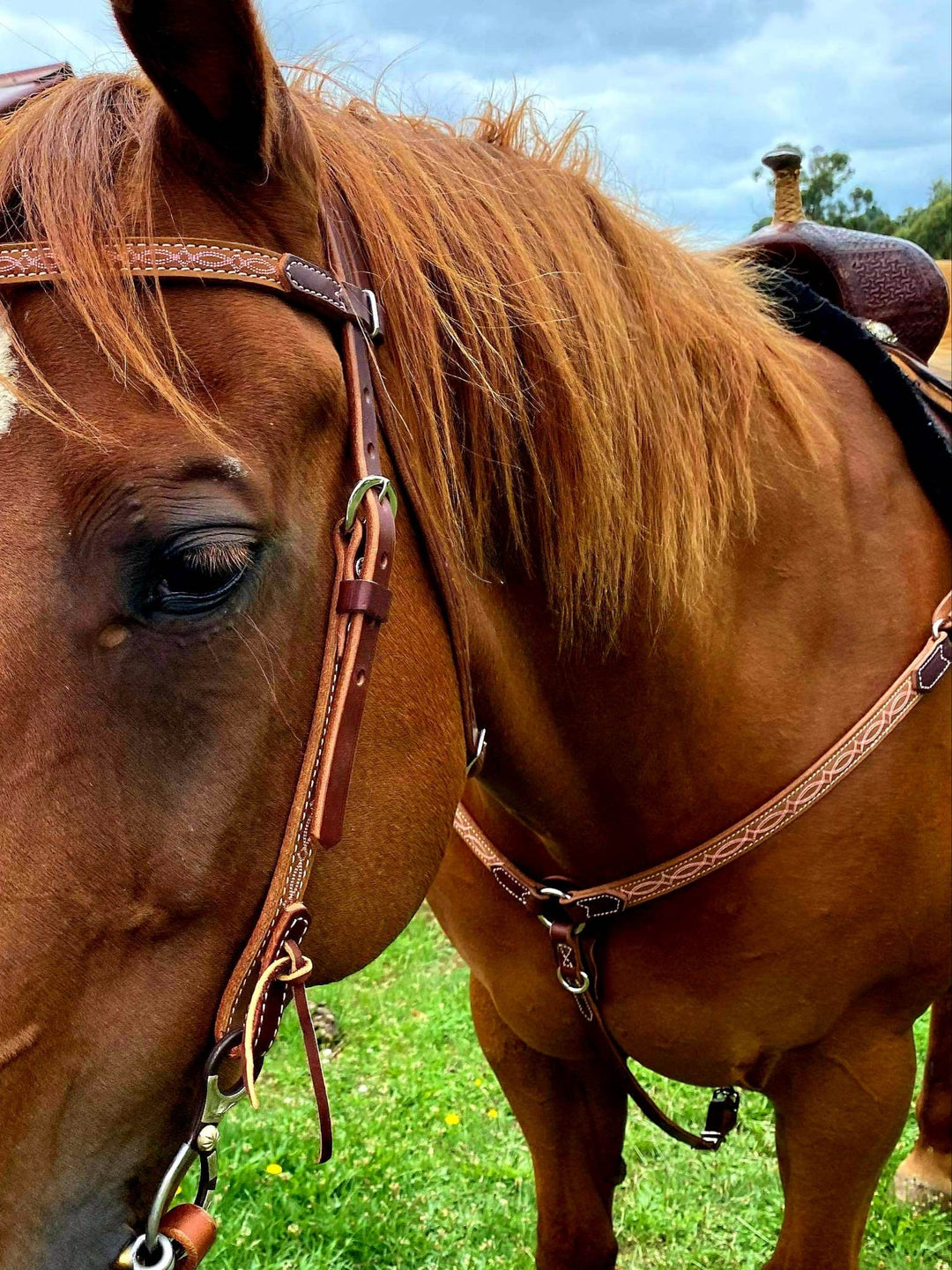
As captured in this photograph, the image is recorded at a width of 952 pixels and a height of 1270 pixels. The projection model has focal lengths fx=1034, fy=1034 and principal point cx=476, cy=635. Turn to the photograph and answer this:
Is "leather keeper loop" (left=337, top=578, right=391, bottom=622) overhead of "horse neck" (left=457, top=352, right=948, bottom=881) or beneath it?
overhead

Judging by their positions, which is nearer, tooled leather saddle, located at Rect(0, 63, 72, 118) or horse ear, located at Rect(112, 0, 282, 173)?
horse ear, located at Rect(112, 0, 282, 173)

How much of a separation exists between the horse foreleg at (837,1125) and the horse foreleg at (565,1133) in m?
0.37

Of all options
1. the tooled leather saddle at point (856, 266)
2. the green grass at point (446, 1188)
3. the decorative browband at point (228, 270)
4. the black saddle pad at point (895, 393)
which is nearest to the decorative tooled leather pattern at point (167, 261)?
the decorative browband at point (228, 270)

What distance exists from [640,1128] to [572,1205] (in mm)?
1206

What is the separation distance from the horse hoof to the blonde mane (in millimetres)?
2342

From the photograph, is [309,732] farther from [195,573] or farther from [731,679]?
[731,679]

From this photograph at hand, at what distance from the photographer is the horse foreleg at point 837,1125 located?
67.6 inches

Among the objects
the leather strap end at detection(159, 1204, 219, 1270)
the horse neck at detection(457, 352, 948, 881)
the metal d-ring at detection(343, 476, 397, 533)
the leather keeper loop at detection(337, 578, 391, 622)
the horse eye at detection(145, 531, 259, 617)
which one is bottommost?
the leather strap end at detection(159, 1204, 219, 1270)

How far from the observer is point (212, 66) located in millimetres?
891

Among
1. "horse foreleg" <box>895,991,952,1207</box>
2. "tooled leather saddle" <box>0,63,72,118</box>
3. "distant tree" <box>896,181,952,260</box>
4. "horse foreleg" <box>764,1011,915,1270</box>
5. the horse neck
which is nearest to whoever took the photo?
"tooled leather saddle" <box>0,63,72,118</box>

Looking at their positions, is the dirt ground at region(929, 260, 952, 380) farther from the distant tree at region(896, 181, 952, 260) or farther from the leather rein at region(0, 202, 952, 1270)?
the distant tree at region(896, 181, 952, 260)

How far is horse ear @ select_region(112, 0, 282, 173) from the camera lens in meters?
0.86

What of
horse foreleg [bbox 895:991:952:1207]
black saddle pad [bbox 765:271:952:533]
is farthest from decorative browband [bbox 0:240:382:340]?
horse foreleg [bbox 895:991:952:1207]

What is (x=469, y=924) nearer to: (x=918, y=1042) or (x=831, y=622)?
(x=831, y=622)
